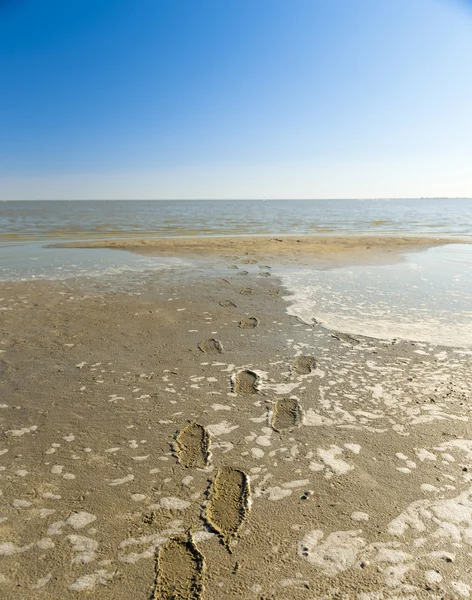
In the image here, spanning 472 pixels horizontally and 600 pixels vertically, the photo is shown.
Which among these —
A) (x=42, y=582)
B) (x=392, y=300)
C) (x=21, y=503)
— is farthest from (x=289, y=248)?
(x=42, y=582)

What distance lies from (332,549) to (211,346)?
3.77 metres

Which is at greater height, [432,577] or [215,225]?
[215,225]

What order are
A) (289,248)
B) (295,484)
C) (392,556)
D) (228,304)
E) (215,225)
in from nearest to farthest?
(392,556) → (295,484) → (228,304) → (289,248) → (215,225)

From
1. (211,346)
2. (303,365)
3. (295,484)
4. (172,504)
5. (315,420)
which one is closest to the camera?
(172,504)

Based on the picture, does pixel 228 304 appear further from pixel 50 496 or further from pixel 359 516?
pixel 359 516

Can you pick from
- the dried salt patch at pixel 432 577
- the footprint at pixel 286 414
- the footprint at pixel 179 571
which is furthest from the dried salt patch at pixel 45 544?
the dried salt patch at pixel 432 577

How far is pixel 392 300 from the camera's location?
8.79 metres

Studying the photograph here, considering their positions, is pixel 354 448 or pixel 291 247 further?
pixel 291 247

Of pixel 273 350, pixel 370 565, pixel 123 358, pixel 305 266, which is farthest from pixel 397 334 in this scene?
pixel 305 266

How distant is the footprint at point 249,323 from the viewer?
7.03 meters

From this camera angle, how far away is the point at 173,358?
5574 millimetres

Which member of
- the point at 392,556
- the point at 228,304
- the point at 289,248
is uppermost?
the point at 289,248

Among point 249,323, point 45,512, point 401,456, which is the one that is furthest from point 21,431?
point 249,323

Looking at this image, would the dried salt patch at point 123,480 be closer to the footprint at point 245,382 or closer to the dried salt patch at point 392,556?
the footprint at point 245,382
